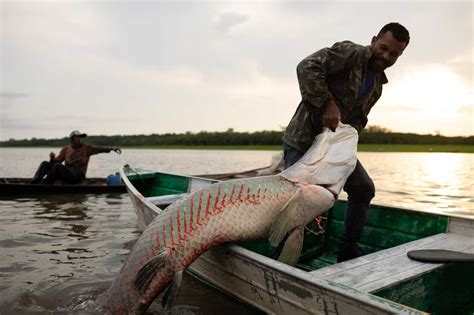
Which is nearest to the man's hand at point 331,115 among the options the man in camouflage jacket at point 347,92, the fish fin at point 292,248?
the man in camouflage jacket at point 347,92

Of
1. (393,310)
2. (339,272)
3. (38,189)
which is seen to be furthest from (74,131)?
(393,310)

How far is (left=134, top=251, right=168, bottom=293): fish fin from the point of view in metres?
2.99

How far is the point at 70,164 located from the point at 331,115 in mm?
9786

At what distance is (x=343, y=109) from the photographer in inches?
145

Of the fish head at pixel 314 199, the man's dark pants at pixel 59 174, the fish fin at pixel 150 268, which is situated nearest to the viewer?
the fish fin at pixel 150 268

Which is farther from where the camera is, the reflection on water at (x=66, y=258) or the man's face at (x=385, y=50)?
the reflection on water at (x=66, y=258)

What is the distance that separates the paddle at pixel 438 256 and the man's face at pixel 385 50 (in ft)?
5.40

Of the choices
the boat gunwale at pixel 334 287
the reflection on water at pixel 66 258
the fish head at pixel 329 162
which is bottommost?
the reflection on water at pixel 66 258

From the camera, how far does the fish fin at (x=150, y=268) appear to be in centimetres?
299

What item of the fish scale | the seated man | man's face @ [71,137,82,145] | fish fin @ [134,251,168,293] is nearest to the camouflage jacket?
the fish scale

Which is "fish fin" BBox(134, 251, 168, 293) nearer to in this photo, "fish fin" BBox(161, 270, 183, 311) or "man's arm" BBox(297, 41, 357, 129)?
"fish fin" BBox(161, 270, 183, 311)

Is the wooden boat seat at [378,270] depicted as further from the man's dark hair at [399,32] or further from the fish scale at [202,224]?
the man's dark hair at [399,32]

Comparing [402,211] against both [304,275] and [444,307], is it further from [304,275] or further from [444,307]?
[304,275]

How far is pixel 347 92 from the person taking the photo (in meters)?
3.61
